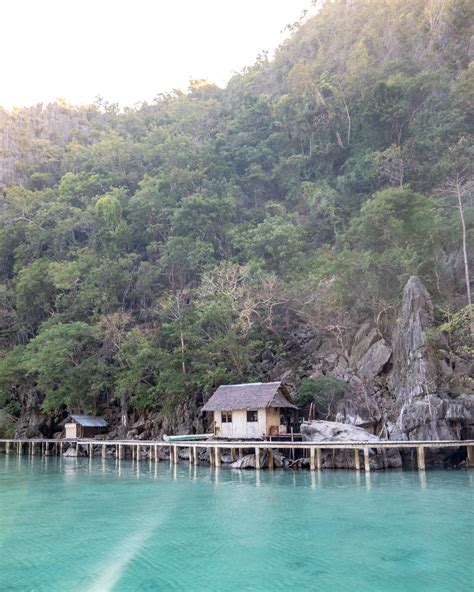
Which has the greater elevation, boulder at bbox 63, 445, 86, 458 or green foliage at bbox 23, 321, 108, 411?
green foliage at bbox 23, 321, 108, 411

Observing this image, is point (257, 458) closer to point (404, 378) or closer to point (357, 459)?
point (357, 459)

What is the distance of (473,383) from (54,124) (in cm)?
5217

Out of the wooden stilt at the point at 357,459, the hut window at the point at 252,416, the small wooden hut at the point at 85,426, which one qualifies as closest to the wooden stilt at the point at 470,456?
the wooden stilt at the point at 357,459

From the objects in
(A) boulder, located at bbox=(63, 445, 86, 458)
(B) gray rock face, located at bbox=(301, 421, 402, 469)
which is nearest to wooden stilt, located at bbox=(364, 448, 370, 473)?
(B) gray rock face, located at bbox=(301, 421, 402, 469)

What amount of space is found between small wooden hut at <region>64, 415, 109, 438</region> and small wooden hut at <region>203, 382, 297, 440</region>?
35.3 feet

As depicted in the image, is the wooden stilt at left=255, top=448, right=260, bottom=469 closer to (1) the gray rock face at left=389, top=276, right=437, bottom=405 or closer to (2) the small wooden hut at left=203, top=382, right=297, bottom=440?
(2) the small wooden hut at left=203, top=382, right=297, bottom=440

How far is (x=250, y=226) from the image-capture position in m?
40.6

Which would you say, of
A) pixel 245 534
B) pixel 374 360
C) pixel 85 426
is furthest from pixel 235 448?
pixel 245 534

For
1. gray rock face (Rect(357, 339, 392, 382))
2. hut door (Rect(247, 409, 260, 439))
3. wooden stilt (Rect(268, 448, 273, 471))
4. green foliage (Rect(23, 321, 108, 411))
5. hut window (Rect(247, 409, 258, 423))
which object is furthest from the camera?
green foliage (Rect(23, 321, 108, 411))

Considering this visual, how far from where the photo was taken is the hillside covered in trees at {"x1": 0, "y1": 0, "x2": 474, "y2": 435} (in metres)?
30.0

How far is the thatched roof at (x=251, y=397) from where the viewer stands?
81.3 ft

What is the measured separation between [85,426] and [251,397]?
13816mm

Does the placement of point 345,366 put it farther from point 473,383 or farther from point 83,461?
point 83,461

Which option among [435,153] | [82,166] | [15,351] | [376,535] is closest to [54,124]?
[82,166]
